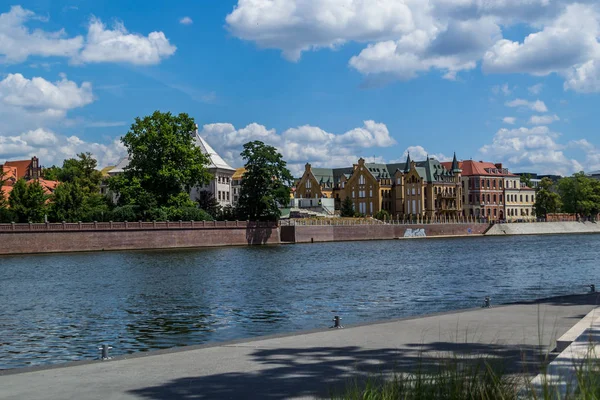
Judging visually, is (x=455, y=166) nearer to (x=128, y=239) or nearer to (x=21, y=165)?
(x=128, y=239)

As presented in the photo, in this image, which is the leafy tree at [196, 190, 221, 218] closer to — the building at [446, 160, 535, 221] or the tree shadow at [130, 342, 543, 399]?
the building at [446, 160, 535, 221]

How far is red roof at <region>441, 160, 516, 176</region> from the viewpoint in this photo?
15805 cm

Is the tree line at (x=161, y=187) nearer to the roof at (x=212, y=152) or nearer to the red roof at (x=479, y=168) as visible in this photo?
the roof at (x=212, y=152)

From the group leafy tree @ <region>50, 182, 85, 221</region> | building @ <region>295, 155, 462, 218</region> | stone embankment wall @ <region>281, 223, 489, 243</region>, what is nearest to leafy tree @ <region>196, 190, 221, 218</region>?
stone embankment wall @ <region>281, 223, 489, 243</region>

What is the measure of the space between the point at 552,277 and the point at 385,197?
380ft

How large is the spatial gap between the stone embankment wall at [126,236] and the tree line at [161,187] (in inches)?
74.2

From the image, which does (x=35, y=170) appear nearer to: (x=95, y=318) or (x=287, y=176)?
(x=287, y=176)

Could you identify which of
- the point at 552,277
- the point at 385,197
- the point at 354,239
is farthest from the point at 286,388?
the point at 385,197

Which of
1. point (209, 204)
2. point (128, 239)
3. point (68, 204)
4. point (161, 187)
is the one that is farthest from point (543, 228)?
point (68, 204)

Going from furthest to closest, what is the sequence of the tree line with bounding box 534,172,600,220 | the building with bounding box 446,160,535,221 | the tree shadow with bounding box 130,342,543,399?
the building with bounding box 446,160,535,221 < the tree line with bounding box 534,172,600,220 < the tree shadow with bounding box 130,342,543,399

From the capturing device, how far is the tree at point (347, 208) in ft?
469

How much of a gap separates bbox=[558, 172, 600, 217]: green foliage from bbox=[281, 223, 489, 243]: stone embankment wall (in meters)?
32.2

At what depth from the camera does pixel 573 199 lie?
151875 mm

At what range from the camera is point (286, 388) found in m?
10.1
